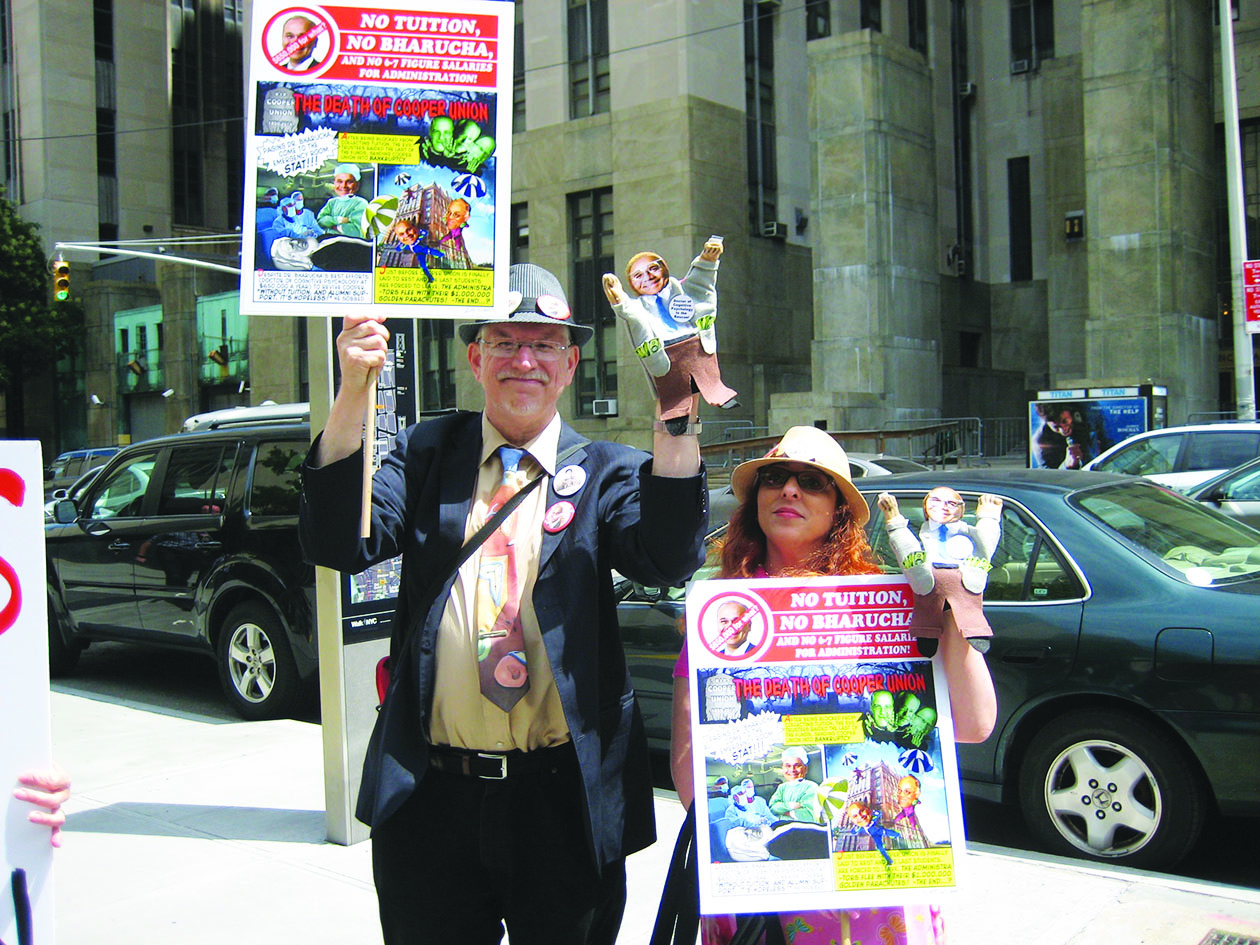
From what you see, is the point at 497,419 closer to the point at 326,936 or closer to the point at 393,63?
the point at 393,63

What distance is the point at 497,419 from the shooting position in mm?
2670

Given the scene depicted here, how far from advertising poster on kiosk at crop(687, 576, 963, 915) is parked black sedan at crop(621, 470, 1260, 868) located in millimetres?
2592

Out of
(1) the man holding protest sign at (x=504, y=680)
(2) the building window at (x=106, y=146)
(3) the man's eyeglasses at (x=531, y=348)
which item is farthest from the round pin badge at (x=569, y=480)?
(2) the building window at (x=106, y=146)

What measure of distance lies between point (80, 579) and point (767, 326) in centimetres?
2595

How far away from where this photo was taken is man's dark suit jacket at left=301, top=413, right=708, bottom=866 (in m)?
2.40

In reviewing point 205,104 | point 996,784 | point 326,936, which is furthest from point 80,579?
point 205,104

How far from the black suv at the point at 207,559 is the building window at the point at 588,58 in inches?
1001

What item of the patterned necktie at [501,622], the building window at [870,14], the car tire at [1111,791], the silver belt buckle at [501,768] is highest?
the building window at [870,14]

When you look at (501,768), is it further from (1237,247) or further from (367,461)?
(1237,247)

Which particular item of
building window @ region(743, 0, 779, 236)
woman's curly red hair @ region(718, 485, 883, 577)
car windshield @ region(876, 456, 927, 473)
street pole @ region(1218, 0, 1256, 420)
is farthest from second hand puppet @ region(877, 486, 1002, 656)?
building window @ region(743, 0, 779, 236)

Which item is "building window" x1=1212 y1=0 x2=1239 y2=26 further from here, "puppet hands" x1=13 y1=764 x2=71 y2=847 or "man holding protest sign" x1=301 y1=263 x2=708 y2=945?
"puppet hands" x1=13 y1=764 x2=71 y2=847

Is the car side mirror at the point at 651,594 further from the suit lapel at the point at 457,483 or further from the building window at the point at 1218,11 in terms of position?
the building window at the point at 1218,11

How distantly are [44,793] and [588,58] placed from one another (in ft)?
105

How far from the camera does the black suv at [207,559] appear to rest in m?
7.48
